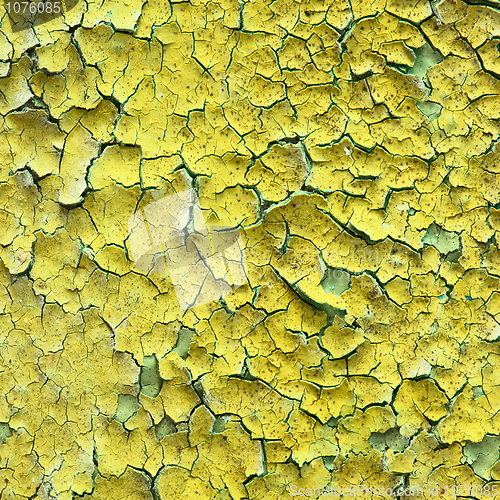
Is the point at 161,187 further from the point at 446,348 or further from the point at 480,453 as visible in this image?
the point at 480,453

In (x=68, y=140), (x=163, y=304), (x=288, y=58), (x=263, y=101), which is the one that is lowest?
(x=163, y=304)

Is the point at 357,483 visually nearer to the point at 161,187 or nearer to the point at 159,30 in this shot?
the point at 161,187

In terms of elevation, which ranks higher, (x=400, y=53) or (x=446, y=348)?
(x=400, y=53)

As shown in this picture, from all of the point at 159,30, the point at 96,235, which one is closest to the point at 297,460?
the point at 96,235

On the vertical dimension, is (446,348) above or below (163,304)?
below

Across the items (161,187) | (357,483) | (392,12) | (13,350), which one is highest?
(392,12)

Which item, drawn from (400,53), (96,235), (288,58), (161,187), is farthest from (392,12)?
(96,235)
